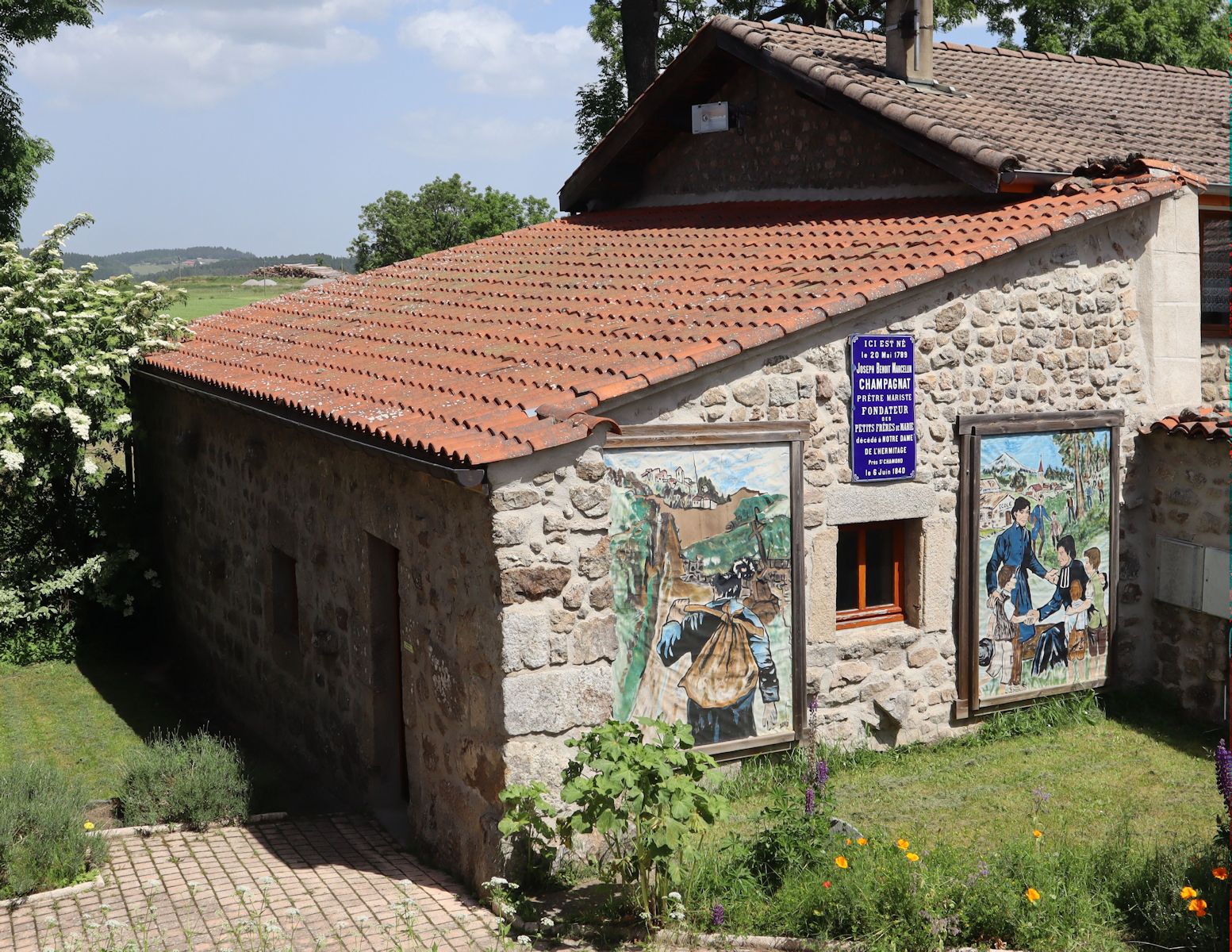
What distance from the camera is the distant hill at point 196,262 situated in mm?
76619

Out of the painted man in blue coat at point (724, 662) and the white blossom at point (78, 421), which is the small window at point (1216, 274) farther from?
the white blossom at point (78, 421)

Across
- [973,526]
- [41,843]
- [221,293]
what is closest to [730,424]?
[973,526]

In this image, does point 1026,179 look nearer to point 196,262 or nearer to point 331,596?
point 331,596

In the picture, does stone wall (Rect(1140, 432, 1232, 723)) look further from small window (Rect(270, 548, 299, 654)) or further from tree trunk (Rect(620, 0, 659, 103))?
tree trunk (Rect(620, 0, 659, 103))

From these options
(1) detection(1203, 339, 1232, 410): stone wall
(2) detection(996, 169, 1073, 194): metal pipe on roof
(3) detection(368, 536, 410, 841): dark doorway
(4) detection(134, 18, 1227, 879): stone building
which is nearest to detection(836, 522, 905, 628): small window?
(4) detection(134, 18, 1227, 879): stone building

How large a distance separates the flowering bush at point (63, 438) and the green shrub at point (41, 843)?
5.46 meters

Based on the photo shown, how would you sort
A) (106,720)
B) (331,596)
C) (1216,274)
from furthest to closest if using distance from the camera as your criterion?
(106,720) < (1216,274) < (331,596)

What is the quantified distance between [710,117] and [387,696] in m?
6.79

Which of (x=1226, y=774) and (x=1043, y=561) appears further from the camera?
(x=1043, y=561)

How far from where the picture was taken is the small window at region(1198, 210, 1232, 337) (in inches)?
409

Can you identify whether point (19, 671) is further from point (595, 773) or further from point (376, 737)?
point (595, 773)

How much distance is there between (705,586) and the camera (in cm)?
752

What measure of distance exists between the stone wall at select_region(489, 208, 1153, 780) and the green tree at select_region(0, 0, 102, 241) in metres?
14.5

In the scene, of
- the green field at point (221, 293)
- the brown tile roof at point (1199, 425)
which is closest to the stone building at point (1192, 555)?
the brown tile roof at point (1199, 425)
